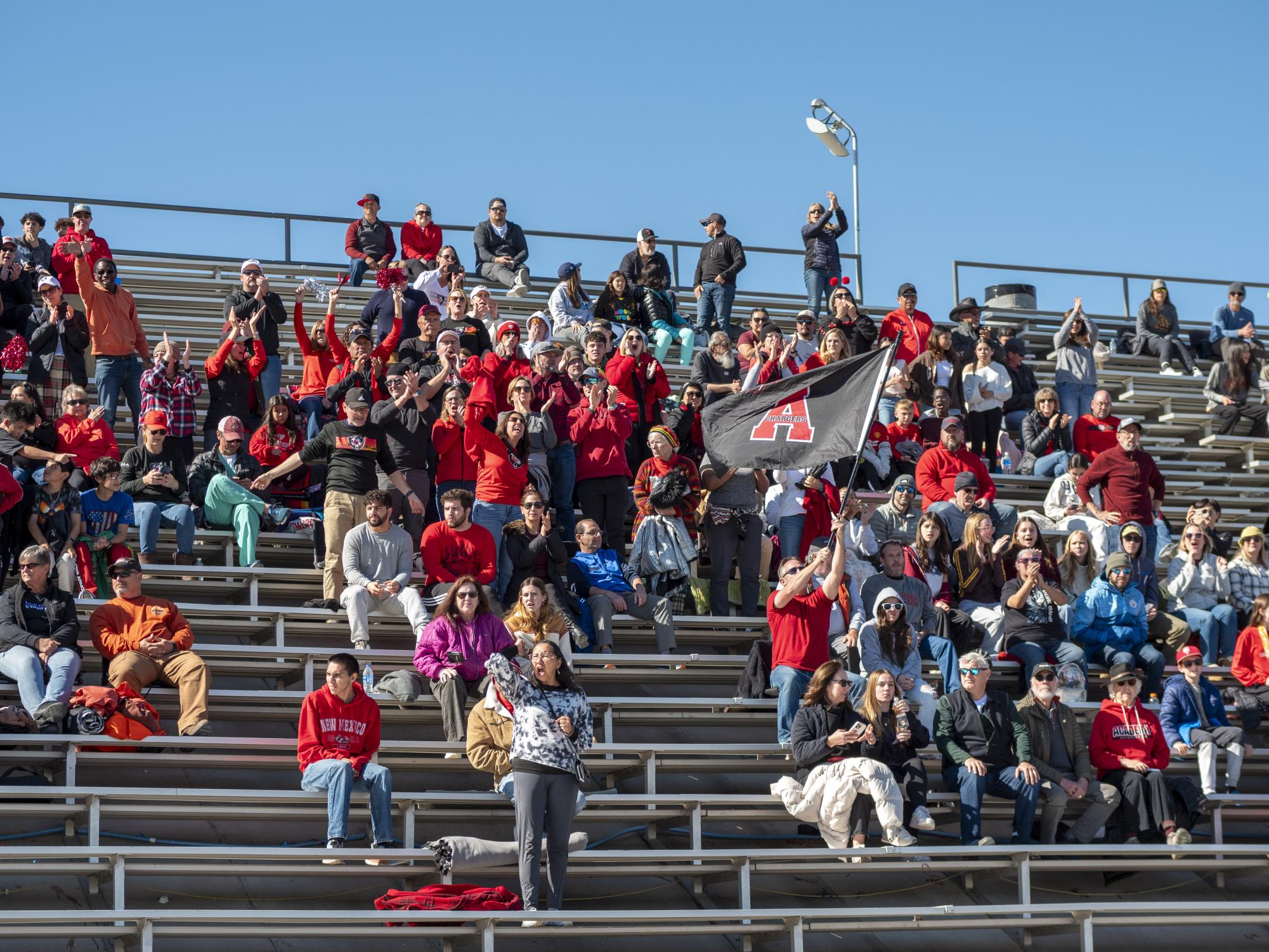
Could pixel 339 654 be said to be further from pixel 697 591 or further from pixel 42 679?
pixel 697 591

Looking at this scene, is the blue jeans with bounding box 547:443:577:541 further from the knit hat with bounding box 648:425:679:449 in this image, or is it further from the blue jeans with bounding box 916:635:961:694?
the blue jeans with bounding box 916:635:961:694

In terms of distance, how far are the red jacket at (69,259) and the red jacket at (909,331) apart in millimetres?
6813

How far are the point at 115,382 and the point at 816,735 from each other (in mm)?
6679

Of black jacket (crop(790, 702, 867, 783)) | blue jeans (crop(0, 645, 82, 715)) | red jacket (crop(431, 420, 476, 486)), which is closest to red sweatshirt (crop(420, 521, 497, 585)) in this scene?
red jacket (crop(431, 420, 476, 486))

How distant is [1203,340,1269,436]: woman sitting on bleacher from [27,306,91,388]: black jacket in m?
11.4

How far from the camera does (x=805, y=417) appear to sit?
12055 millimetres

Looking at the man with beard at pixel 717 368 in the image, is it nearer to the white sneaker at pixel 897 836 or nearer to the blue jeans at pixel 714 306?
the blue jeans at pixel 714 306

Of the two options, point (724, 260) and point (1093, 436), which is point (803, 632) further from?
point (724, 260)

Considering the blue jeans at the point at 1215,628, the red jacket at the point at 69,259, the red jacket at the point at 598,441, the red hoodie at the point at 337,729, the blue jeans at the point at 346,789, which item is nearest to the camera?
the blue jeans at the point at 346,789

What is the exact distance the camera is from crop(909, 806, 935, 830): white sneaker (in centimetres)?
1080

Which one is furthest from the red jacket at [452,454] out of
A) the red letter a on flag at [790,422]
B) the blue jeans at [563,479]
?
the red letter a on flag at [790,422]

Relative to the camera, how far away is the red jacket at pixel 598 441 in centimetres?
1341

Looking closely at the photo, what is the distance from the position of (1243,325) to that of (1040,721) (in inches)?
423

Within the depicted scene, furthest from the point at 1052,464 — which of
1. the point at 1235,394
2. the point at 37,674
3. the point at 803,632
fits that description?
the point at 37,674
